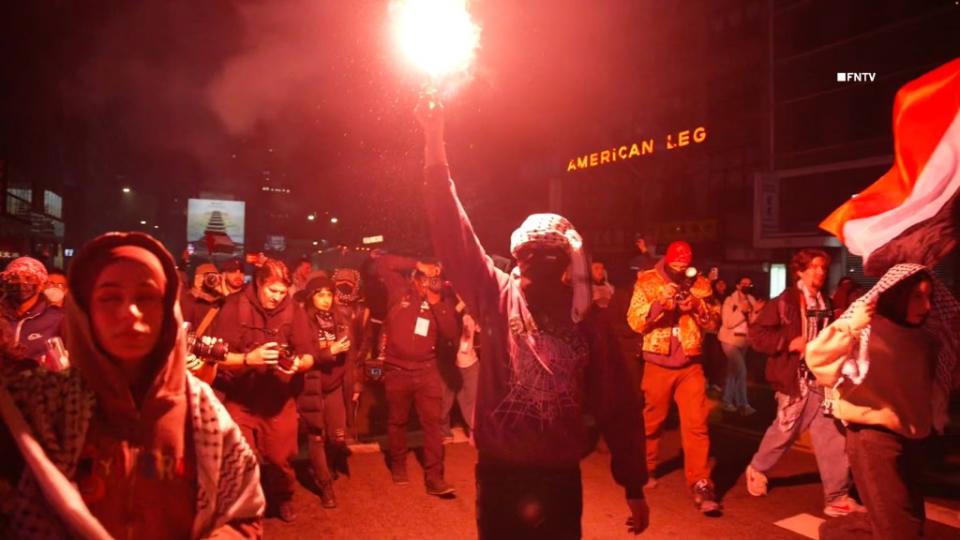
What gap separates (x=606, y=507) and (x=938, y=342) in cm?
308

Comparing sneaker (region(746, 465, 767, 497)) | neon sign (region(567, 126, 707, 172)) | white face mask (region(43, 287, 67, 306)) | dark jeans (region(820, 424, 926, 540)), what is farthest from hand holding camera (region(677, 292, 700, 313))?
neon sign (region(567, 126, 707, 172))

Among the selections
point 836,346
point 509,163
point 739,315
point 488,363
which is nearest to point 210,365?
point 488,363

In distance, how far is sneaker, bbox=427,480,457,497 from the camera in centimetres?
613

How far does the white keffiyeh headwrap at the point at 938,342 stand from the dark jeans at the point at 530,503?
2.02 meters

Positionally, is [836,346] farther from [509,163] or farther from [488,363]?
[509,163]

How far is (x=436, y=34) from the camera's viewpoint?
316 cm

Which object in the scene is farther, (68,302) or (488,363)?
(488,363)

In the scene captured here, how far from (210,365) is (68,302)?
8.87ft

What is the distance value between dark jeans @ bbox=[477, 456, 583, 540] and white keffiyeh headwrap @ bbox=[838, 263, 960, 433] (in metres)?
2.02

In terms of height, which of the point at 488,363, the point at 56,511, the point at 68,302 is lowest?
the point at 56,511

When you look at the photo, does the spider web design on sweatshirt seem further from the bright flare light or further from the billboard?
the billboard

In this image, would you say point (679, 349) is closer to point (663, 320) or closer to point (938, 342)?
point (663, 320)

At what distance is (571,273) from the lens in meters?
2.88

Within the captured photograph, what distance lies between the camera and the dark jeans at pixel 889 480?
11.8ft
